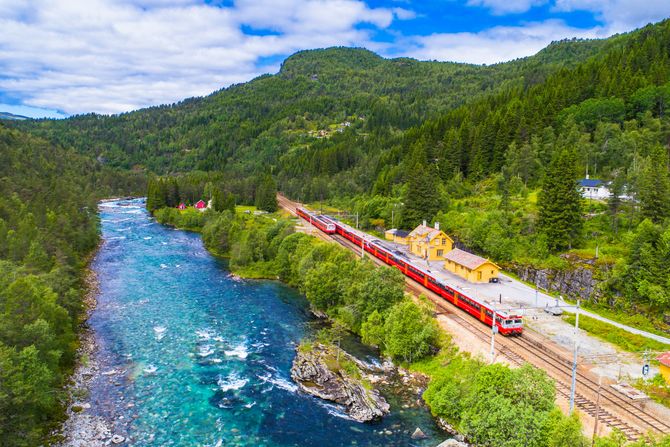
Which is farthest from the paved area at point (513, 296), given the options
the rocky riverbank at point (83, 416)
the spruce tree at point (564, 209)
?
the rocky riverbank at point (83, 416)

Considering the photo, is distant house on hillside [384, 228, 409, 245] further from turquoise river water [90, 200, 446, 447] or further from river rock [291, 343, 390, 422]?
river rock [291, 343, 390, 422]

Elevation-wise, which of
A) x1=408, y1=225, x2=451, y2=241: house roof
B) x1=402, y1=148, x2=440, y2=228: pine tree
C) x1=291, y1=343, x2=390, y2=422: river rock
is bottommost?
x1=291, y1=343, x2=390, y2=422: river rock

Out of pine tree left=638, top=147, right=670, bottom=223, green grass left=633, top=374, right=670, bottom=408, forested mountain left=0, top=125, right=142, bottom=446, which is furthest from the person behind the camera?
pine tree left=638, top=147, right=670, bottom=223

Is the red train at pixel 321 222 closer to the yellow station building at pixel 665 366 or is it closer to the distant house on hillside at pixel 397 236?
the distant house on hillside at pixel 397 236

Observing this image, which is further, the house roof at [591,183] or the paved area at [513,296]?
the house roof at [591,183]

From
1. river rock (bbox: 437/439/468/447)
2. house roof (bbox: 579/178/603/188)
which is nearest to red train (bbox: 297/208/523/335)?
river rock (bbox: 437/439/468/447)

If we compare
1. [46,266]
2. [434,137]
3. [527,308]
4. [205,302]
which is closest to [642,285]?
[527,308]

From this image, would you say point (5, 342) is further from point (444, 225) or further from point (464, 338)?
point (444, 225)
